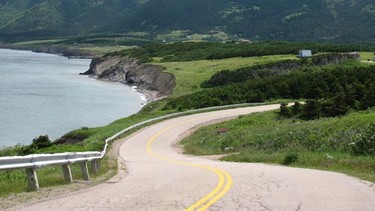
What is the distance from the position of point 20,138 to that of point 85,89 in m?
57.1

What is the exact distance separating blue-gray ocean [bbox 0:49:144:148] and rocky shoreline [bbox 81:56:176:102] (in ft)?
10.6

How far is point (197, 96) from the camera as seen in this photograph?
69312 millimetres

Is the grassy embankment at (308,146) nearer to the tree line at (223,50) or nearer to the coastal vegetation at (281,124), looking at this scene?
the coastal vegetation at (281,124)

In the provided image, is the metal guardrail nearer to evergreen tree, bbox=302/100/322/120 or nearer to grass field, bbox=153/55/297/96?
evergreen tree, bbox=302/100/322/120

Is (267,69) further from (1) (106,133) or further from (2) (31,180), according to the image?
(2) (31,180)

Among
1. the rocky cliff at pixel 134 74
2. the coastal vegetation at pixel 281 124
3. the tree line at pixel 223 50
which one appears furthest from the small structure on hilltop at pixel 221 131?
the tree line at pixel 223 50

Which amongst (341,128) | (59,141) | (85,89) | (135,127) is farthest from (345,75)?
(85,89)

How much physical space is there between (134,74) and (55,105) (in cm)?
4185

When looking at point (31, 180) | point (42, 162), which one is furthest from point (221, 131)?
point (31, 180)

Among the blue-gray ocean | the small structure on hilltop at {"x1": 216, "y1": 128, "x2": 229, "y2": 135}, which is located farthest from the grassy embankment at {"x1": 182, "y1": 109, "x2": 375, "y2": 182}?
the blue-gray ocean

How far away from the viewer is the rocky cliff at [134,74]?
103m

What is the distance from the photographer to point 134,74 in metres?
129

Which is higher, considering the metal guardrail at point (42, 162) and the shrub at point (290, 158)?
the metal guardrail at point (42, 162)

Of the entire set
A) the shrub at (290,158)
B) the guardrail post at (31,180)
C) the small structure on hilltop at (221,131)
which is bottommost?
the small structure on hilltop at (221,131)
